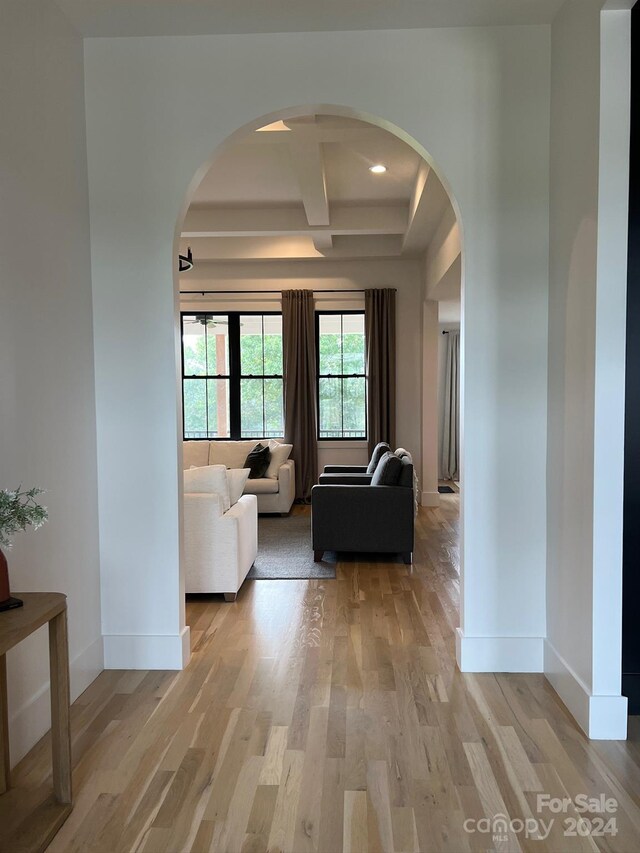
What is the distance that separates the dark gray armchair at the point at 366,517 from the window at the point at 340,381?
324 cm

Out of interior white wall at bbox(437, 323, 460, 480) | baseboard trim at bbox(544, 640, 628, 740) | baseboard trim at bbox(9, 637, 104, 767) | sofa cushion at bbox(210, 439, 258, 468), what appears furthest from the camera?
interior white wall at bbox(437, 323, 460, 480)

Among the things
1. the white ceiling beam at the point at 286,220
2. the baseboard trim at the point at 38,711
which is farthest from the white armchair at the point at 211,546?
the white ceiling beam at the point at 286,220

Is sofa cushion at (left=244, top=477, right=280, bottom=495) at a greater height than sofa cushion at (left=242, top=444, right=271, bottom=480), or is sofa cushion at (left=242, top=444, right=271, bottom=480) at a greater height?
sofa cushion at (left=242, top=444, right=271, bottom=480)

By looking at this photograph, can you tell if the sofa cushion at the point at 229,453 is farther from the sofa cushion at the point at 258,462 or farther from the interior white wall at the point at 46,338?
the interior white wall at the point at 46,338

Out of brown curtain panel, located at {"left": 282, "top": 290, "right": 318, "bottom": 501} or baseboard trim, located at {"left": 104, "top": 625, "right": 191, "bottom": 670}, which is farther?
brown curtain panel, located at {"left": 282, "top": 290, "right": 318, "bottom": 501}

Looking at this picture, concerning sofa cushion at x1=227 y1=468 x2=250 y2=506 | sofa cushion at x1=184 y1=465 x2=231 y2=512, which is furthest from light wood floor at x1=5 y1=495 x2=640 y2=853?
sofa cushion at x1=227 y1=468 x2=250 y2=506

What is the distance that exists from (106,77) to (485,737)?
11.0ft

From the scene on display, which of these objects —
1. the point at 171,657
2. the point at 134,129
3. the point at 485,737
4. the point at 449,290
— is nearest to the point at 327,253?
the point at 449,290

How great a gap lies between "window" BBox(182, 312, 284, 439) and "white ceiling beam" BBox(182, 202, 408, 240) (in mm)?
1753

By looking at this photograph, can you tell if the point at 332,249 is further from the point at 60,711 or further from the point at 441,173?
the point at 60,711

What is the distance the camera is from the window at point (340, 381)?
8.30m

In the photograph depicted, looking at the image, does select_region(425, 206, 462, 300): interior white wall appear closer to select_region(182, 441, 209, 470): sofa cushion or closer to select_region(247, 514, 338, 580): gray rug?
select_region(247, 514, 338, 580): gray rug

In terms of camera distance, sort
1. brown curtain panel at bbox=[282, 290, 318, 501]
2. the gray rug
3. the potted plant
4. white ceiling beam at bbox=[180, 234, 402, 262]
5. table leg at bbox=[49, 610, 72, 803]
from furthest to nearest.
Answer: brown curtain panel at bbox=[282, 290, 318, 501] < white ceiling beam at bbox=[180, 234, 402, 262] < the gray rug < table leg at bbox=[49, 610, 72, 803] < the potted plant

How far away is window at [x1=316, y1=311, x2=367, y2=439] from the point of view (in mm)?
8297
